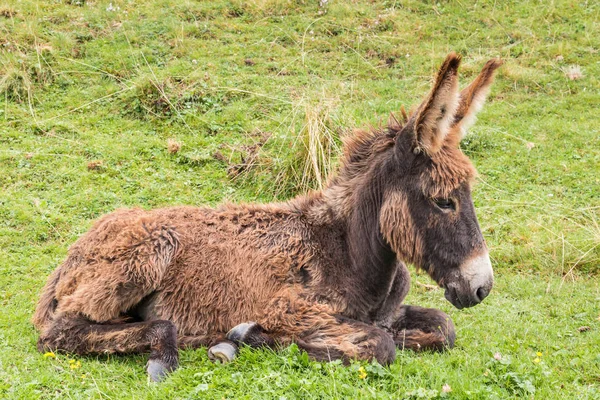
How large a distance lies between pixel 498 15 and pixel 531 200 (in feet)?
21.9

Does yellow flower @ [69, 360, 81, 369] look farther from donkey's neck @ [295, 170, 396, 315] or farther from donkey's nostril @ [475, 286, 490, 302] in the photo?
donkey's nostril @ [475, 286, 490, 302]

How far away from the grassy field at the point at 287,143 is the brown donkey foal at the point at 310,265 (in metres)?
0.26

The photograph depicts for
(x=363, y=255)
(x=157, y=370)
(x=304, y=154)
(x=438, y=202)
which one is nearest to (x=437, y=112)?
(x=438, y=202)

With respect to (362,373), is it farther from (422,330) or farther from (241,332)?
(422,330)

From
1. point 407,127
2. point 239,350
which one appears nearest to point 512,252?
point 407,127

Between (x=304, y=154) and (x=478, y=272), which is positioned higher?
(x=478, y=272)

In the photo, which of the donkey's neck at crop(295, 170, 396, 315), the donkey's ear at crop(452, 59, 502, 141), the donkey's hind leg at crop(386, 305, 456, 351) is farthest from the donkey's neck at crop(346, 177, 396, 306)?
the donkey's ear at crop(452, 59, 502, 141)

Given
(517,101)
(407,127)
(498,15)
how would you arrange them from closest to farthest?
(407,127) → (517,101) → (498,15)

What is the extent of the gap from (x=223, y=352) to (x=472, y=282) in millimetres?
1856

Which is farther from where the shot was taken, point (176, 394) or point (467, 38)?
point (467, 38)

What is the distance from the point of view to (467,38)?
1322 cm

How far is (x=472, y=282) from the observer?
4.64m

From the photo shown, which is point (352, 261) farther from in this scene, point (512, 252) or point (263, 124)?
point (263, 124)

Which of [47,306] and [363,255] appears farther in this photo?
[47,306]
